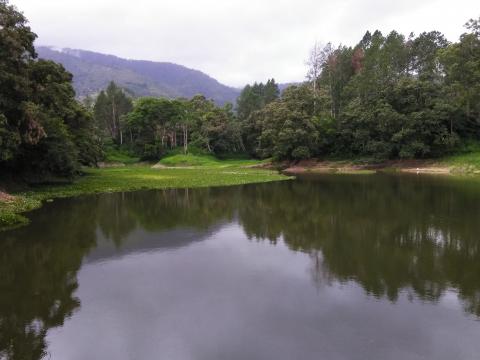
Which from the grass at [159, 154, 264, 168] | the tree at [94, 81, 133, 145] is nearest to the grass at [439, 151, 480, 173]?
the grass at [159, 154, 264, 168]

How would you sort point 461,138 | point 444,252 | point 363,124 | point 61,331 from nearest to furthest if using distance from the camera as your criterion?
point 61,331 → point 444,252 → point 461,138 → point 363,124

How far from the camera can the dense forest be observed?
38.0 meters

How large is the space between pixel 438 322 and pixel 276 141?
66.8 m

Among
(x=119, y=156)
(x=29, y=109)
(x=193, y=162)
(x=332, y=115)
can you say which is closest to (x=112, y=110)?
(x=119, y=156)

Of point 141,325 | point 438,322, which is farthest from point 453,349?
point 141,325

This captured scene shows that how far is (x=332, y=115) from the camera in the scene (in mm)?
84188

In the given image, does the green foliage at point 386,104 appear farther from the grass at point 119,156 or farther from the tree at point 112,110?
the tree at point 112,110

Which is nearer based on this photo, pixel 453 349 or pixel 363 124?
pixel 453 349

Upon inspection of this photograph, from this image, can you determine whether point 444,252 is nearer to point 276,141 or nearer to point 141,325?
point 141,325

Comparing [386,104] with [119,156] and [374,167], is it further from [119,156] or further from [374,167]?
[119,156]

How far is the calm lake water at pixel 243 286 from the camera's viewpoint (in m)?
9.61

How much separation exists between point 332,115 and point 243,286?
75.1 m

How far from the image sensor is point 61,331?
406 inches

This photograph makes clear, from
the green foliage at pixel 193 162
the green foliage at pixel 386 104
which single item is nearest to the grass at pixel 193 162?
the green foliage at pixel 193 162
